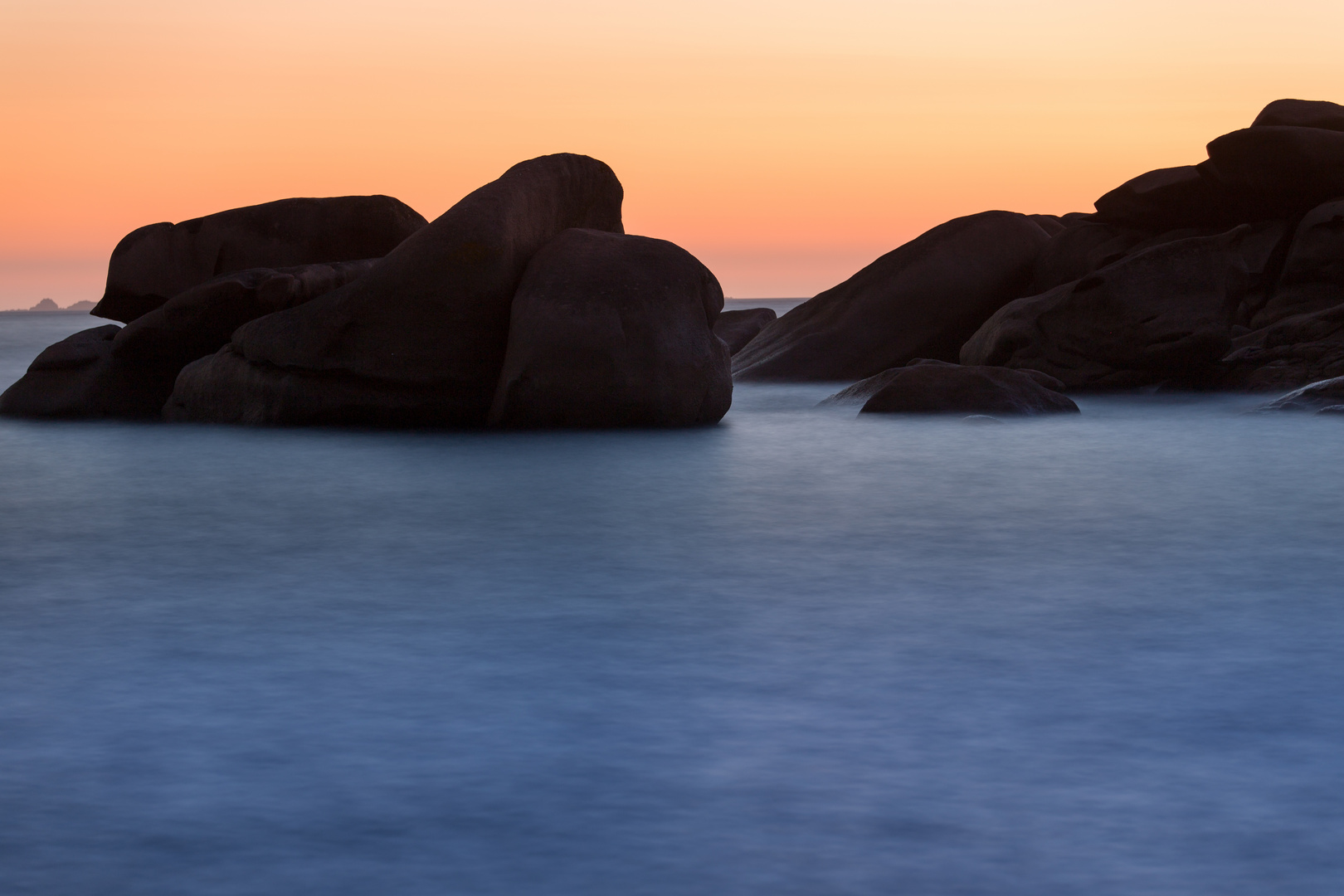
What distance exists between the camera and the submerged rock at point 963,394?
38.7ft

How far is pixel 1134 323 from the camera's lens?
571 inches

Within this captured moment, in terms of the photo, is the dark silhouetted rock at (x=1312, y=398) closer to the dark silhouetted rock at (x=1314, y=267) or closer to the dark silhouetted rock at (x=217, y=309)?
the dark silhouetted rock at (x=1314, y=267)

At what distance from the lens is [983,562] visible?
16.0 ft

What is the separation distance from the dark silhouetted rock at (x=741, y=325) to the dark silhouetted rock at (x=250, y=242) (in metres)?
9.29

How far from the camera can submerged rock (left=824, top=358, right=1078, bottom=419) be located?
11797 millimetres

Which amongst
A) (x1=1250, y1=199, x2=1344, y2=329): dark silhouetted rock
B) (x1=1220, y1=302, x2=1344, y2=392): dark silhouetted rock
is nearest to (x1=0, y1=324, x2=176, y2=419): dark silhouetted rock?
(x1=1220, y1=302, x2=1344, y2=392): dark silhouetted rock

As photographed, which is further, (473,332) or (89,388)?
Answer: (89,388)

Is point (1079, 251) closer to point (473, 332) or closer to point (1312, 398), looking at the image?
point (1312, 398)

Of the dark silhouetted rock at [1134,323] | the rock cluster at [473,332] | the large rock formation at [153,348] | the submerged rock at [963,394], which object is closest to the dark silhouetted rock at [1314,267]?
the dark silhouetted rock at [1134,323]

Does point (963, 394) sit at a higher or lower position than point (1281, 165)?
lower

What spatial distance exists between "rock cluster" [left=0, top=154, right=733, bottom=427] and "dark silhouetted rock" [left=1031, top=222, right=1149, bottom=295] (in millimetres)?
7177

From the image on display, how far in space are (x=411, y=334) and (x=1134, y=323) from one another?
7897 mm

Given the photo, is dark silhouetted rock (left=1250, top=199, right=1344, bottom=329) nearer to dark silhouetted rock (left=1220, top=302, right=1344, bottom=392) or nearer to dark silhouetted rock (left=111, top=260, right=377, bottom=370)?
dark silhouetted rock (left=1220, top=302, right=1344, bottom=392)

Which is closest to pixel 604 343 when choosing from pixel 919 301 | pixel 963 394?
pixel 963 394
